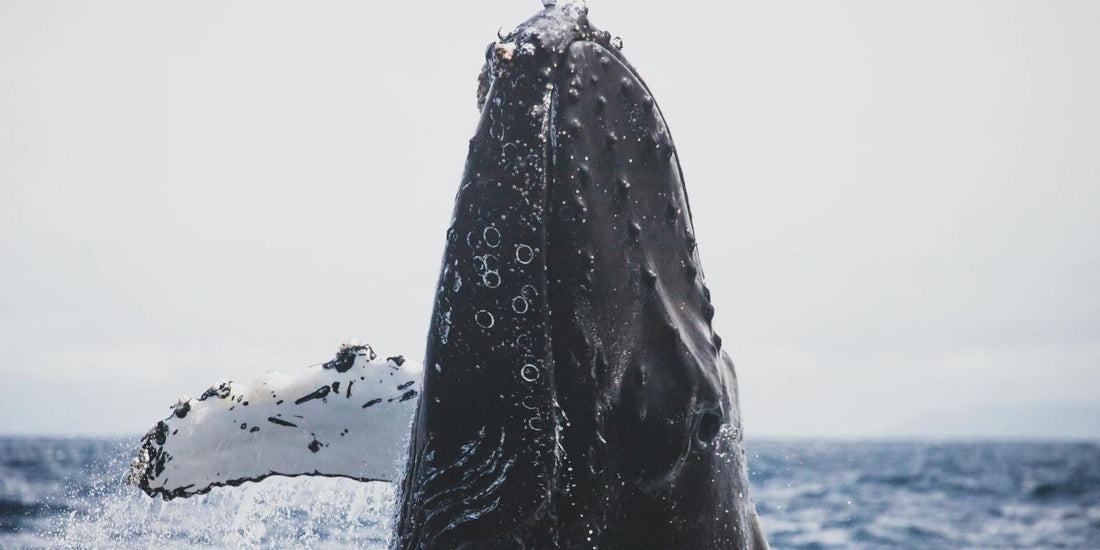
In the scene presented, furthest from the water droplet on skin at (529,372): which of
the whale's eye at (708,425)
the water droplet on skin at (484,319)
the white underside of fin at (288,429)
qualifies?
the white underside of fin at (288,429)

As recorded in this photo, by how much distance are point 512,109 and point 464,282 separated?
522 millimetres

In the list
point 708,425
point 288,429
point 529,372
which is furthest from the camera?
point 288,429

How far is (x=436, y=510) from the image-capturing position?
10.2 ft

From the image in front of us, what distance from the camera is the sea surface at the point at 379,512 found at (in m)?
5.01

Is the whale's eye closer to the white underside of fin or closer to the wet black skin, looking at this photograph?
the wet black skin

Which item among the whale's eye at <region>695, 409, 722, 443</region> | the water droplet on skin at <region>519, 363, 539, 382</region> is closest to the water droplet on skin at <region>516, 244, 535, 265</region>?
the water droplet on skin at <region>519, 363, 539, 382</region>

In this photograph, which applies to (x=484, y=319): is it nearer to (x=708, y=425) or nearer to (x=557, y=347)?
(x=557, y=347)

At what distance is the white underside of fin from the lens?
15.2 feet

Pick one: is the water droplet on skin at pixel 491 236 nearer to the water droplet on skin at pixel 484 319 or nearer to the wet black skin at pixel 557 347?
the wet black skin at pixel 557 347

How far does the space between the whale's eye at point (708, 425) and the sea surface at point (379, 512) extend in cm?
153

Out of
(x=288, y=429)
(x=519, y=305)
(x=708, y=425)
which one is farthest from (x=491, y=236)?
(x=288, y=429)

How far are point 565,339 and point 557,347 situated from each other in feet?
0.11

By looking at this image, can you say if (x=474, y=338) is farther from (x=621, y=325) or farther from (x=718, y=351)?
(x=718, y=351)

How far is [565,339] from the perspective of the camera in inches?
121
